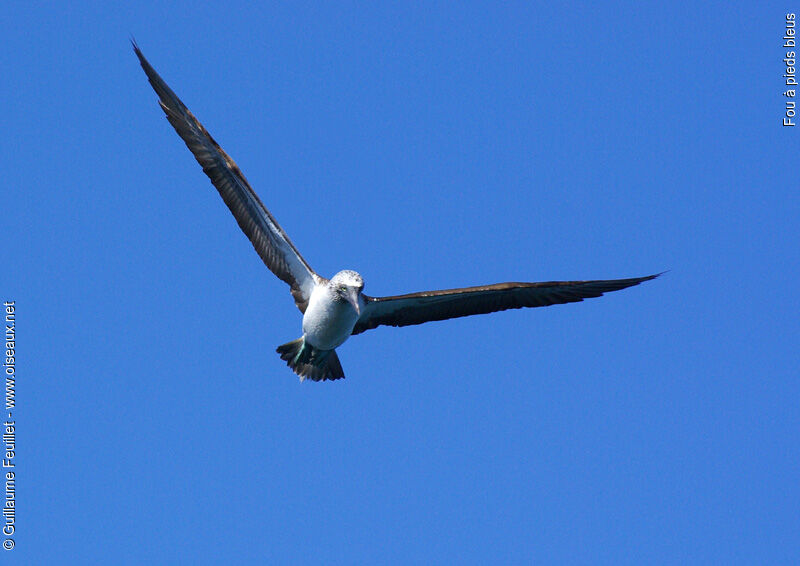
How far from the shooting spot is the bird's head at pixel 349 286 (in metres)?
17.7

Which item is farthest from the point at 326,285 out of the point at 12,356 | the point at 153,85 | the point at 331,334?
the point at 12,356

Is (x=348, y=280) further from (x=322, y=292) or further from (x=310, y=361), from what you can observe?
(x=310, y=361)

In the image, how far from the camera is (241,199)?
18359 millimetres

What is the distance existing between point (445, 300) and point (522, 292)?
3.58 feet

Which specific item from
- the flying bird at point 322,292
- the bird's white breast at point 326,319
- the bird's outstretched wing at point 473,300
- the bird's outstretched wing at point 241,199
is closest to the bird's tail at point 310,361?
the flying bird at point 322,292

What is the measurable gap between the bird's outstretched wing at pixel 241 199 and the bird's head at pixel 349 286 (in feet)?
2.48

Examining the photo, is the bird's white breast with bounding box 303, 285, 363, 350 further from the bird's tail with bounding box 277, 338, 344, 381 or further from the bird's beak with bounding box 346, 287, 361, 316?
the bird's tail with bounding box 277, 338, 344, 381

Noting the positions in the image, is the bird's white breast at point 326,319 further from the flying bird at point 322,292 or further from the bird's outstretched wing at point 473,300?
the bird's outstretched wing at point 473,300

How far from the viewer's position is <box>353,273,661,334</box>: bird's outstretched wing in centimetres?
1848

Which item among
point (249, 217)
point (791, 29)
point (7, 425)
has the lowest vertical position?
point (7, 425)

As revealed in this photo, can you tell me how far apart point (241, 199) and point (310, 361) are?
2.56m

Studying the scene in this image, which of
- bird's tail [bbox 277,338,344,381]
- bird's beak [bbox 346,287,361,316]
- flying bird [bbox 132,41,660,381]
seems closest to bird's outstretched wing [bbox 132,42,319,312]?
flying bird [bbox 132,41,660,381]

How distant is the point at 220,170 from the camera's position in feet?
60.0

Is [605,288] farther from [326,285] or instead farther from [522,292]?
[326,285]
